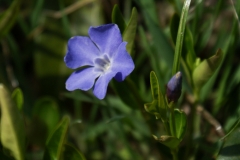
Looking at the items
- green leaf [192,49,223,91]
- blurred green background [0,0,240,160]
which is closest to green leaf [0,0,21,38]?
blurred green background [0,0,240,160]

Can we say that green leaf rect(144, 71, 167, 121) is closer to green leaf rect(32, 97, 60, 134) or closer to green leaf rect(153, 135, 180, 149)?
green leaf rect(153, 135, 180, 149)

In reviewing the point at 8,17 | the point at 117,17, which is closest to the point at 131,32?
the point at 117,17

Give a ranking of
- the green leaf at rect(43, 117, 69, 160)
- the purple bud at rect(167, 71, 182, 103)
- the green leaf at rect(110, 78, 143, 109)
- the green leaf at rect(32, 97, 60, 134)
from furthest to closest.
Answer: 1. the green leaf at rect(32, 97, 60, 134)
2. the green leaf at rect(110, 78, 143, 109)
3. the green leaf at rect(43, 117, 69, 160)
4. the purple bud at rect(167, 71, 182, 103)

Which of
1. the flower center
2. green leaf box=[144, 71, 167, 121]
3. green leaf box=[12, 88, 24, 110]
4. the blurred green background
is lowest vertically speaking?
the blurred green background

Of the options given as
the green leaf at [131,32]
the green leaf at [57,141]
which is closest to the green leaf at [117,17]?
the green leaf at [131,32]

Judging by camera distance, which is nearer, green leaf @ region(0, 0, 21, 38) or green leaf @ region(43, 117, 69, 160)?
green leaf @ region(43, 117, 69, 160)

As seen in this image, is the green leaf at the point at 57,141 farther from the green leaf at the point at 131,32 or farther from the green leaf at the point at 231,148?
the green leaf at the point at 231,148

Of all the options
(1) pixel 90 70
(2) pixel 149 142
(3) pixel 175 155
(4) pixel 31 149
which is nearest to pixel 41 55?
(4) pixel 31 149
